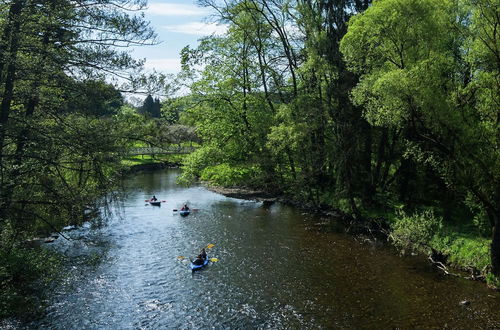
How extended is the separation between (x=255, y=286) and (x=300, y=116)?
1431 centimetres

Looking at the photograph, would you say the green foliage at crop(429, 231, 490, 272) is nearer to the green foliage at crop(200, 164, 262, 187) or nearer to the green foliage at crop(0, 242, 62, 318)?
the green foliage at crop(0, 242, 62, 318)

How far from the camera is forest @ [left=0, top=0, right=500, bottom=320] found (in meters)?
10.9

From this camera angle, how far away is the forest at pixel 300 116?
35.8 feet

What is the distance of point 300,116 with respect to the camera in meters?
26.3

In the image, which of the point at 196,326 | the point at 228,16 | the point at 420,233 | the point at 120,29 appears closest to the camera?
the point at 120,29

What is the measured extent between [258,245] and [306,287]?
5.53m

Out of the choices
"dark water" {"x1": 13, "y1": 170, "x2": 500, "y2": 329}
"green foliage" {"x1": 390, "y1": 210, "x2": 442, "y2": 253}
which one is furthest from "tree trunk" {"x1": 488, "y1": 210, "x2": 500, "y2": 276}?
"green foliage" {"x1": 390, "y1": 210, "x2": 442, "y2": 253}

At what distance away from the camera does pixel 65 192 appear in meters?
11.5

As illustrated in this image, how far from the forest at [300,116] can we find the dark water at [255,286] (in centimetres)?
185

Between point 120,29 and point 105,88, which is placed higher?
point 120,29

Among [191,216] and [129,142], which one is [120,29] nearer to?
[129,142]

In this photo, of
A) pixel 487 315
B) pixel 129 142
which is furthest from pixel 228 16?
pixel 487 315

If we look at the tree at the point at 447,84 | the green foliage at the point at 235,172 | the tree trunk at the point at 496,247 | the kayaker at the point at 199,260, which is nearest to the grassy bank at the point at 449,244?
the tree trunk at the point at 496,247

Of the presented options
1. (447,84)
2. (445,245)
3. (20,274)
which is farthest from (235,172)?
(20,274)
